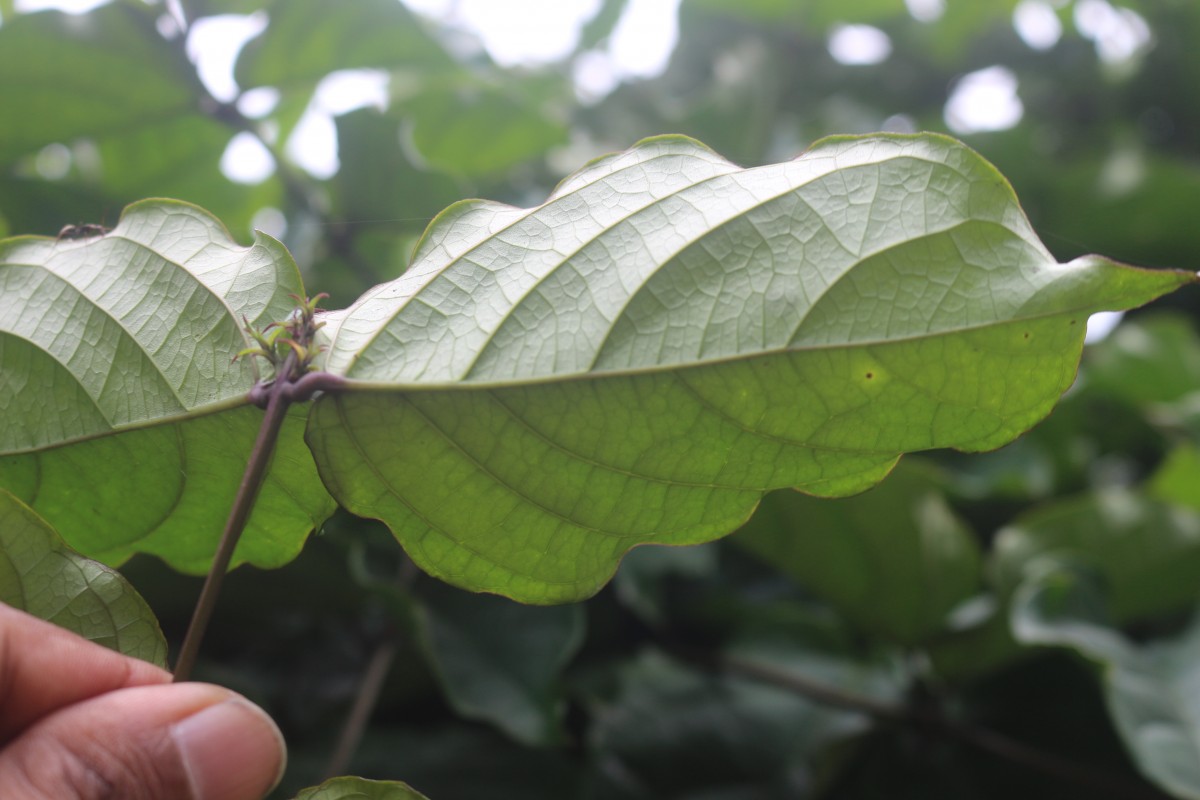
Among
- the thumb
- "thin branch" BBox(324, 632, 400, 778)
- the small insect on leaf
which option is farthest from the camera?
"thin branch" BBox(324, 632, 400, 778)

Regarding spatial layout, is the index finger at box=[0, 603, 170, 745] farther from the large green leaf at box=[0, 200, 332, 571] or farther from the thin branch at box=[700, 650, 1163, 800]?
the thin branch at box=[700, 650, 1163, 800]

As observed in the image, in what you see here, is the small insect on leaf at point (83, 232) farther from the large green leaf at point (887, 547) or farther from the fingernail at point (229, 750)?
the large green leaf at point (887, 547)

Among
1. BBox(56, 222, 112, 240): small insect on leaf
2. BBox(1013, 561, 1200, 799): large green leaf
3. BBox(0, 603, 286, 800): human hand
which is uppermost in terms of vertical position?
BBox(56, 222, 112, 240): small insect on leaf

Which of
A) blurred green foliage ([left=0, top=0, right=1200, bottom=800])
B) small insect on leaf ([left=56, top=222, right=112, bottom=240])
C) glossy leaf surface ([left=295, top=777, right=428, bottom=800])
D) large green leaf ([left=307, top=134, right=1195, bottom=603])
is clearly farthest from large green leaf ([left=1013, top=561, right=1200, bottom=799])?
small insect on leaf ([left=56, top=222, right=112, bottom=240])

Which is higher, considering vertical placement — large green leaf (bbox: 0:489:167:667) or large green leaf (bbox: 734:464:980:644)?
large green leaf (bbox: 0:489:167:667)

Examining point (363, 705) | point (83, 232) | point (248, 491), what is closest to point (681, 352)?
point (248, 491)

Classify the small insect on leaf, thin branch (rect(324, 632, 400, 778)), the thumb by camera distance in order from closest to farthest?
1. the thumb
2. the small insect on leaf
3. thin branch (rect(324, 632, 400, 778))

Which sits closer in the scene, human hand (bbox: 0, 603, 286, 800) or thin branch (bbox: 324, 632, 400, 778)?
human hand (bbox: 0, 603, 286, 800)

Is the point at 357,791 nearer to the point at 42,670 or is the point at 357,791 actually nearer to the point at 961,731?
the point at 42,670

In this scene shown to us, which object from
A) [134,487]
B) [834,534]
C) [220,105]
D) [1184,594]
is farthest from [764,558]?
[220,105]
